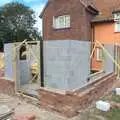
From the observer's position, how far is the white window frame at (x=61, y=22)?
20609 mm

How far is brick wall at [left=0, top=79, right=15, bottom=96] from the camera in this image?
1066 centimetres

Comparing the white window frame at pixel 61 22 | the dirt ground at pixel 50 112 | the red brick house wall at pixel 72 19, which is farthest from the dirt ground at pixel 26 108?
the white window frame at pixel 61 22

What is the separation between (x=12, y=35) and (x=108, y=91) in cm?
3167

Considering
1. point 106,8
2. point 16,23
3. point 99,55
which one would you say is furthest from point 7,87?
point 16,23

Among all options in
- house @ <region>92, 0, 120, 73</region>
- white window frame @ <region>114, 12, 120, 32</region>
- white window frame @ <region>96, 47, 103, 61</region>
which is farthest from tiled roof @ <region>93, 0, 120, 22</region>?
white window frame @ <region>96, 47, 103, 61</region>

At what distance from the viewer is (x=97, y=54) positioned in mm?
13945

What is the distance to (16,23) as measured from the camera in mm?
40844

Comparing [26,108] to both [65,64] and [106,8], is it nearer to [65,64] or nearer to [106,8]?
[65,64]

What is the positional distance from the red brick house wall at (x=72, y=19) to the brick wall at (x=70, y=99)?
10587 millimetres

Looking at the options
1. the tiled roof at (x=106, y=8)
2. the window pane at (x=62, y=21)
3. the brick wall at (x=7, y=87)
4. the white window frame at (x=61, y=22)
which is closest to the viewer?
the brick wall at (x=7, y=87)

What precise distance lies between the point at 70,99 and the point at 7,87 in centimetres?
401

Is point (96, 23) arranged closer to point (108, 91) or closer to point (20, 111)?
point (108, 91)

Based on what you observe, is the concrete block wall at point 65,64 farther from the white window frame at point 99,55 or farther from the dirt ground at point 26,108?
the white window frame at point 99,55

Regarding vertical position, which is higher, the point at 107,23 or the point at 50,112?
the point at 107,23
